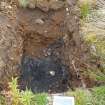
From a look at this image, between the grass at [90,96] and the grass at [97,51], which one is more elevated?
the grass at [97,51]

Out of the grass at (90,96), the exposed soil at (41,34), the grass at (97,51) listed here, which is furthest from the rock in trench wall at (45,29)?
the grass at (90,96)

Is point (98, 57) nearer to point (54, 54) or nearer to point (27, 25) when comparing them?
point (54, 54)

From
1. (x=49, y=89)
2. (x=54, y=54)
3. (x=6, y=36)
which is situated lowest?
(x=49, y=89)

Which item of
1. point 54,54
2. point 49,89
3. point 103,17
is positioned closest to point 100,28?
point 103,17

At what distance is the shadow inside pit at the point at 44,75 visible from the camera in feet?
13.0

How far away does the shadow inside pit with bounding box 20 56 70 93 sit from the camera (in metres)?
3.95

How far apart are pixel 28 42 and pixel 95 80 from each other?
935 millimetres

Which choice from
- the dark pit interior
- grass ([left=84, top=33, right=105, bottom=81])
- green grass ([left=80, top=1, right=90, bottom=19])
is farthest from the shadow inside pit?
green grass ([left=80, top=1, right=90, bottom=19])

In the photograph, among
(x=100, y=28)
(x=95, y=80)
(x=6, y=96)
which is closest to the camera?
(x=6, y=96)

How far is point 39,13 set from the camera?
4176 millimetres

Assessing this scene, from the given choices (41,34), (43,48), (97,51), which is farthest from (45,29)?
(97,51)

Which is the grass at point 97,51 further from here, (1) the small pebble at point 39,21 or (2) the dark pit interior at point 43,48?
(1) the small pebble at point 39,21

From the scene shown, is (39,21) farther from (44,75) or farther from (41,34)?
(44,75)

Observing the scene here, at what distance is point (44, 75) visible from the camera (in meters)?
4.05
